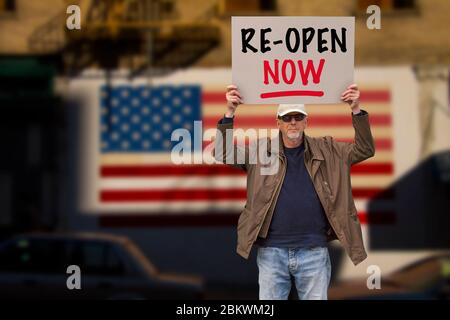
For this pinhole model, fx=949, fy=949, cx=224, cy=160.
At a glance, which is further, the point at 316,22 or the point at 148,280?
the point at 148,280

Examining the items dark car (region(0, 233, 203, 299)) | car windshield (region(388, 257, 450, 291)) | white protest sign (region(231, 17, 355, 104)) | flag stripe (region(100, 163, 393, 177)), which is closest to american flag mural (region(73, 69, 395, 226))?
flag stripe (region(100, 163, 393, 177))

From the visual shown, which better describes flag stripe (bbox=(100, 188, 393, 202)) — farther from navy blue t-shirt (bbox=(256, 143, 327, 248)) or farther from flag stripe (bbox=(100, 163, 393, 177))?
navy blue t-shirt (bbox=(256, 143, 327, 248))

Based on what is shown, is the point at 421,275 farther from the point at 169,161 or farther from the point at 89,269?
the point at 89,269

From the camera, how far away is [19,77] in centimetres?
830

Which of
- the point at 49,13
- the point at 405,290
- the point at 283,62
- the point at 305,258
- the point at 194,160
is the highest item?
the point at 49,13

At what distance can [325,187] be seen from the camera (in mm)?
5254

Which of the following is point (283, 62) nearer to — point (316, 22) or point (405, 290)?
point (316, 22)

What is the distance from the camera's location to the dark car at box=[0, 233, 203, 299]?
755cm

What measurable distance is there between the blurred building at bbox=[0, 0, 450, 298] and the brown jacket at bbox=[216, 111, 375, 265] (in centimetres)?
210

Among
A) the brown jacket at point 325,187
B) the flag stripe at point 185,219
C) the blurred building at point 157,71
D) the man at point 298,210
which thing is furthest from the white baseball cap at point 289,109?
the flag stripe at point 185,219

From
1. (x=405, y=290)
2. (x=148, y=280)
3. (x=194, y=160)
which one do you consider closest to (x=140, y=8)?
(x=194, y=160)

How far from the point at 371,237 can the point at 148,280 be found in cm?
187

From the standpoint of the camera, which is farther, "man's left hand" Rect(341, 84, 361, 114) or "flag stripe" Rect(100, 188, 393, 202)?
"flag stripe" Rect(100, 188, 393, 202)

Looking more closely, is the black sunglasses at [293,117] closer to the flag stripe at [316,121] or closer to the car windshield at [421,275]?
the flag stripe at [316,121]
